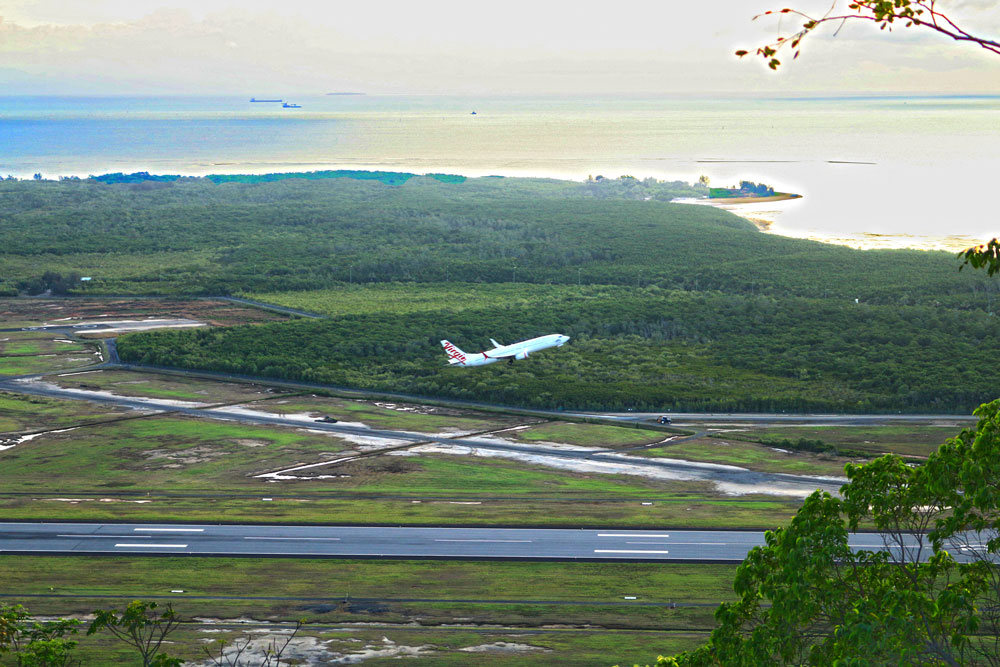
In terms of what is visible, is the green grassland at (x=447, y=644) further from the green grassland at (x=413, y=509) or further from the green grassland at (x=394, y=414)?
the green grassland at (x=394, y=414)

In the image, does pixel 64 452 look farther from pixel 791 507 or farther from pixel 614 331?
pixel 614 331

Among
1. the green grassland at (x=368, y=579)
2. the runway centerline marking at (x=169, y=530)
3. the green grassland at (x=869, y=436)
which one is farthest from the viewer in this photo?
the green grassland at (x=869, y=436)

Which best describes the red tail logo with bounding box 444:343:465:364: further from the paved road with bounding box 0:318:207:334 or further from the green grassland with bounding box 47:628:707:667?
the green grassland with bounding box 47:628:707:667

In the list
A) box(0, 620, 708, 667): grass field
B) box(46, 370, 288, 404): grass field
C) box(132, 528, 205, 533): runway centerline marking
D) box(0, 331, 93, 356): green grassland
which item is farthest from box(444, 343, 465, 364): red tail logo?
box(0, 620, 708, 667): grass field

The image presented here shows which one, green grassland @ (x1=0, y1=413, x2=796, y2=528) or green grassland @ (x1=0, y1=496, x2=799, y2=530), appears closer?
green grassland @ (x1=0, y1=496, x2=799, y2=530)

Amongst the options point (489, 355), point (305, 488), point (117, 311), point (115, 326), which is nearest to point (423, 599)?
point (305, 488)

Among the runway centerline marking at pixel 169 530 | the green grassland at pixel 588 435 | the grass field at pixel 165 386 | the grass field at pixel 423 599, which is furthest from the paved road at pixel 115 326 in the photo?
the grass field at pixel 423 599
